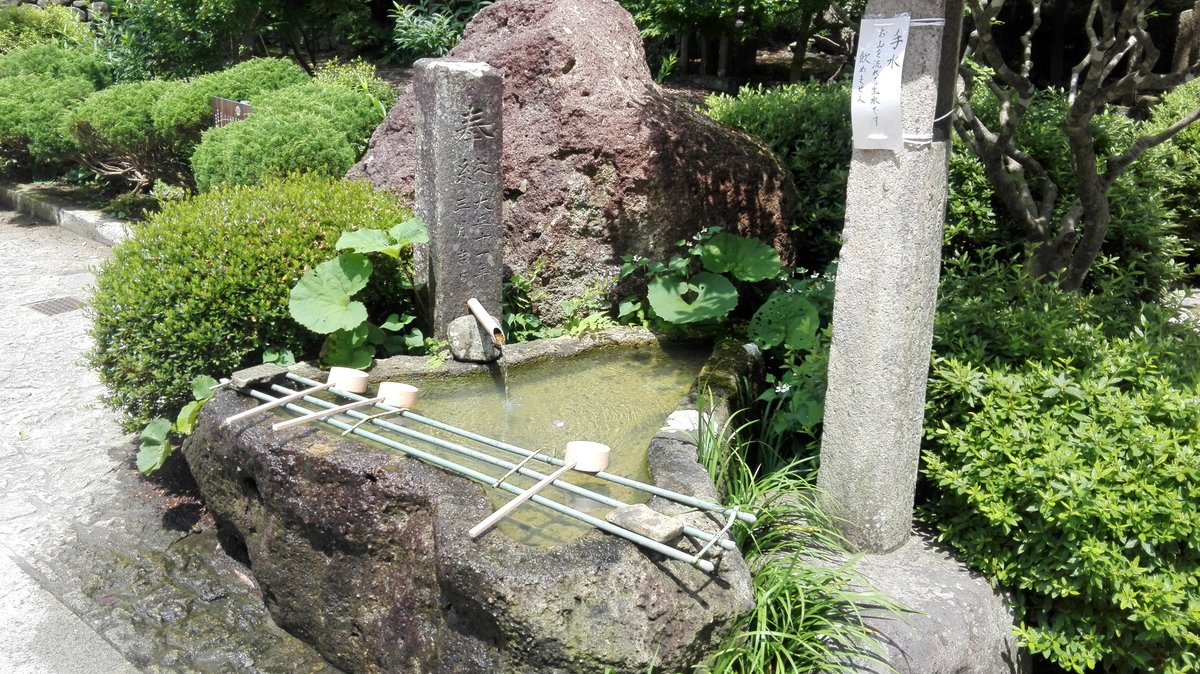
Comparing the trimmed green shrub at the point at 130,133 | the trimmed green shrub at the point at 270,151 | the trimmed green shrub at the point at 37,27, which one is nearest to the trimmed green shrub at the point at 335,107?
the trimmed green shrub at the point at 270,151

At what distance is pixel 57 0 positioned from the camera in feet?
56.5

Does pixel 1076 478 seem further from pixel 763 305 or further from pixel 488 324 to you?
pixel 488 324

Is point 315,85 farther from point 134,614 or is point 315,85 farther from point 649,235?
point 134,614

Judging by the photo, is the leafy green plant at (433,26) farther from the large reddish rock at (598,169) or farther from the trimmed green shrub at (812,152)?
the large reddish rock at (598,169)

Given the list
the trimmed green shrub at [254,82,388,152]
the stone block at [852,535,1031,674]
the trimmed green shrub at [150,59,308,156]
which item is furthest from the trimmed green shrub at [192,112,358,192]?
the stone block at [852,535,1031,674]

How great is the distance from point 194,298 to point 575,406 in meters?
1.94

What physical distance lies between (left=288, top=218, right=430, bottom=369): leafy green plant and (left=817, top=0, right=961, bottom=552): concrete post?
2415 millimetres

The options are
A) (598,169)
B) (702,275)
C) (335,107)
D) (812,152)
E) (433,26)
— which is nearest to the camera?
(702,275)

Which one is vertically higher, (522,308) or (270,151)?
(270,151)

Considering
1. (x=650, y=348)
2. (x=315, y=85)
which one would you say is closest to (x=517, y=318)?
(x=650, y=348)

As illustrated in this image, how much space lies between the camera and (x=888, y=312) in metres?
3.36

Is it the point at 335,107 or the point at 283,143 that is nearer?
the point at 283,143

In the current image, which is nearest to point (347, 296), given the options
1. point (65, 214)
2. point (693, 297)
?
point (693, 297)

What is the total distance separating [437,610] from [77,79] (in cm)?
1025
